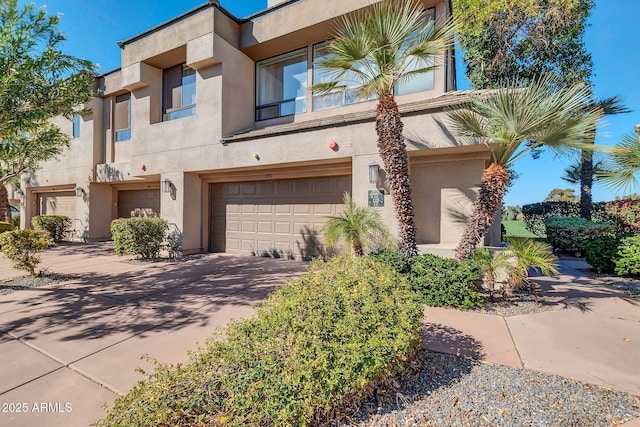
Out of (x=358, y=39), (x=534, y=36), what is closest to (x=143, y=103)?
(x=358, y=39)

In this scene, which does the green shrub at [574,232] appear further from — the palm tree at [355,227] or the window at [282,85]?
the window at [282,85]

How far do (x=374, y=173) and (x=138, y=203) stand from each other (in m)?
11.7

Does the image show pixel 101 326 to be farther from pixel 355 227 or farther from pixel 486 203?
pixel 486 203

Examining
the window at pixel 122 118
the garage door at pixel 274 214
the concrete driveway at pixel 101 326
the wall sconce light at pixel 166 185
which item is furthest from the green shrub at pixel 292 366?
the window at pixel 122 118

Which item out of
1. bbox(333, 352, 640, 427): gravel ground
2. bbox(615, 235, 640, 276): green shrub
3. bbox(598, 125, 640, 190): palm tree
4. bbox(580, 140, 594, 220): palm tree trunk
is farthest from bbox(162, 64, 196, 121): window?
bbox(580, 140, 594, 220): palm tree trunk

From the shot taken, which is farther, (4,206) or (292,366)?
(4,206)

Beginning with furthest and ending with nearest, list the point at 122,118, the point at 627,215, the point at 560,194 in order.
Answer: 1. the point at 560,194
2. the point at 122,118
3. the point at 627,215

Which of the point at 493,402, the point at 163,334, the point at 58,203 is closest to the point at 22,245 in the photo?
the point at 163,334

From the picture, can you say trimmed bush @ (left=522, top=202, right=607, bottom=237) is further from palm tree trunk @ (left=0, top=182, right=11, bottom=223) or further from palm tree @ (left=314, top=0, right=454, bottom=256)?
palm tree trunk @ (left=0, top=182, right=11, bottom=223)

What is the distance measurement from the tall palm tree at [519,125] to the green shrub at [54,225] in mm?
16966

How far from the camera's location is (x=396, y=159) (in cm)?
560

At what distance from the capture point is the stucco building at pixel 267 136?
23.3ft

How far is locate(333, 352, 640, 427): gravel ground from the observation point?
2330mm

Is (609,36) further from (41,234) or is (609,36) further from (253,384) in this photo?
(41,234)
